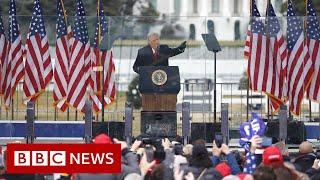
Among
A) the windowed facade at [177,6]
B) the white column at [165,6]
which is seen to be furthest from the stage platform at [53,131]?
the windowed facade at [177,6]

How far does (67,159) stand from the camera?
16.3 metres

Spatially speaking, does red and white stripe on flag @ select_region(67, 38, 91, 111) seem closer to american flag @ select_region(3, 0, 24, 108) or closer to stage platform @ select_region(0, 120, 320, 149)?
stage platform @ select_region(0, 120, 320, 149)

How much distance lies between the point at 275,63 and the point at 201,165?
515 inches

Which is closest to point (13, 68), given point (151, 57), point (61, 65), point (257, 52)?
point (61, 65)

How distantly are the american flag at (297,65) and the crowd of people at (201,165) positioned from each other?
10.1 m

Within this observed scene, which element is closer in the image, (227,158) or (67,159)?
(67,159)

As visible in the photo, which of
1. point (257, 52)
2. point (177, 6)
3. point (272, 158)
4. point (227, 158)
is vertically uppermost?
point (177, 6)

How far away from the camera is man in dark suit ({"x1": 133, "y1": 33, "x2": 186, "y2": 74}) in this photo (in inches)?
1108

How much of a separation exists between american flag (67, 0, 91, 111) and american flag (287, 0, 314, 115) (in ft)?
13.5

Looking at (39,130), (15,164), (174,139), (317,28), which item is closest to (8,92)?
(39,130)

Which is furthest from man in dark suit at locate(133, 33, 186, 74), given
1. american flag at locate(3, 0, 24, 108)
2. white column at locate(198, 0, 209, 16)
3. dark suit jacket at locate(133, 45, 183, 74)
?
white column at locate(198, 0, 209, 16)

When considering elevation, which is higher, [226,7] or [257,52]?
[226,7]

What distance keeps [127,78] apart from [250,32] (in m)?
2.70

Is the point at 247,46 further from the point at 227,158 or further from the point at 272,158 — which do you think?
the point at 272,158
